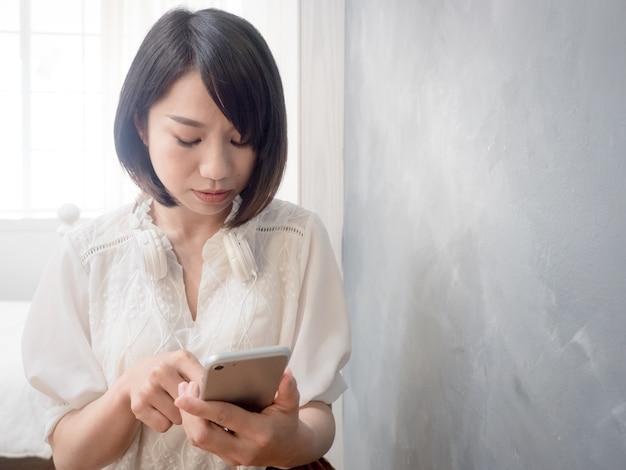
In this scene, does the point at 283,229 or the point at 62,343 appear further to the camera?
the point at 283,229

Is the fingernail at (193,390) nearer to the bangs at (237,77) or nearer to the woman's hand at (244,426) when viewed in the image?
→ the woman's hand at (244,426)

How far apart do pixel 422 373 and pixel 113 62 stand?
2.10 meters

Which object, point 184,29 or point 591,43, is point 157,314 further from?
point 591,43

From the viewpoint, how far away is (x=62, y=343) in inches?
47.3

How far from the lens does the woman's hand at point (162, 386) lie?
0.96 metres

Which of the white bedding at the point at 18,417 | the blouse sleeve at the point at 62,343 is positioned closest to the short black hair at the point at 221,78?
the blouse sleeve at the point at 62,343

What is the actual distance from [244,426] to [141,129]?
0.54 metres

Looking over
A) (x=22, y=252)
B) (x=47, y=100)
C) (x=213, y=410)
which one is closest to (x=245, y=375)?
(x=213, y=410)

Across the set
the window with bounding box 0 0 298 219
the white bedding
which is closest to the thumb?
the white bedding

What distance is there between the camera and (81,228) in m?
1.27

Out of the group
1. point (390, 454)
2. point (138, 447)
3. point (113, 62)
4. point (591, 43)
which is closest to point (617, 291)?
point (591, 43)

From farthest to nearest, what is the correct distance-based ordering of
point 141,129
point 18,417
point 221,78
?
point 18,417
point 141,129
point 221,78

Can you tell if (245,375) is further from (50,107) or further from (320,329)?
(50,107)

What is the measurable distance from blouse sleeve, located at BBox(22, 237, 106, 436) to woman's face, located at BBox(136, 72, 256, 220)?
0.84ft
